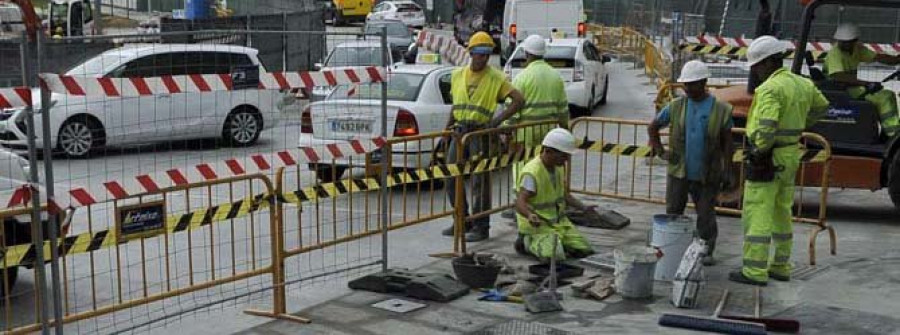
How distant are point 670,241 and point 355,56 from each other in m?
10.4

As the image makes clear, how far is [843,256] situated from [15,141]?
9272 millimetres

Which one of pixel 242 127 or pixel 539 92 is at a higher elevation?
pixel 539 92

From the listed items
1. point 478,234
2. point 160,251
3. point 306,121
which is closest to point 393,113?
point 306,121

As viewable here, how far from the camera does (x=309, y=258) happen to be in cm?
902

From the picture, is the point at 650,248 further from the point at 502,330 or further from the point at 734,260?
the point at 502,330

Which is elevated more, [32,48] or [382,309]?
[32,48]

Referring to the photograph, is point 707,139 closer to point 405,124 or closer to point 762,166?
point 762,166

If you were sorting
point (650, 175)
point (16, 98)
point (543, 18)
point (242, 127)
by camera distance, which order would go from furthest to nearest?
point (543, 18) < point (242, 127) < point (650, 175) < point (16, 98)

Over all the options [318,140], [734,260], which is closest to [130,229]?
[734,260]

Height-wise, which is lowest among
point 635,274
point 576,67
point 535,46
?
point 635,274

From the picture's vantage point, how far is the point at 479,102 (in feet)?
31.4

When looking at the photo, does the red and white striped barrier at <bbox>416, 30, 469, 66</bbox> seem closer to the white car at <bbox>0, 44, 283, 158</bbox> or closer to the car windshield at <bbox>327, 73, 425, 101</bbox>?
the car windshield at <bbox>327, 73, 425, 101</bbox>

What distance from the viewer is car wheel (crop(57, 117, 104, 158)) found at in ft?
44.2

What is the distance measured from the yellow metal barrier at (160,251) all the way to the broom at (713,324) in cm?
261
